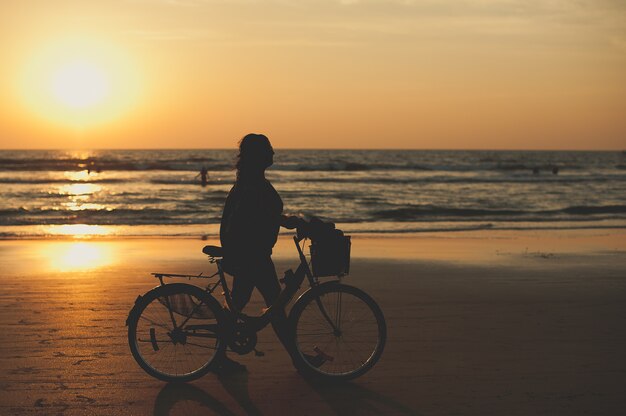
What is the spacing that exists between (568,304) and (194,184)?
4122cm

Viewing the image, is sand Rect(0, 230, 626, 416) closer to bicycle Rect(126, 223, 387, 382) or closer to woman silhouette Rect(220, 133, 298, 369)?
bicycle Rect(126, 223, 387, 382)

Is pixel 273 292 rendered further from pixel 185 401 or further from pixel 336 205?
pixel 336 205

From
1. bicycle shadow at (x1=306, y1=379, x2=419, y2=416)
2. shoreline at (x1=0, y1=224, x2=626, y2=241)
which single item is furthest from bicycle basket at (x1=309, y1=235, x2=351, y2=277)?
shoreline at (x1=0, y1=224, x2=626, y2=241)

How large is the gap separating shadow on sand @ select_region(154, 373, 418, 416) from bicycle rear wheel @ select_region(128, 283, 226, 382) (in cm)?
18

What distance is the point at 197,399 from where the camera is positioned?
5223mm

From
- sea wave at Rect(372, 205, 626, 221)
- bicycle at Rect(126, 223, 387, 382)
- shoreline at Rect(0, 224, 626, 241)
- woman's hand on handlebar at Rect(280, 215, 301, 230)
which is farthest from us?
sea wave at Rect(372, 205, 626, 221)

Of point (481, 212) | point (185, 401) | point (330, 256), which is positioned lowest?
point (185, 401)

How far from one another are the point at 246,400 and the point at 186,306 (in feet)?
2.71

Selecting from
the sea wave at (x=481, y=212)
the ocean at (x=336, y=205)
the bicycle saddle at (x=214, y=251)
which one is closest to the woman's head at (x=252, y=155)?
the bicycle saddle at (x=214, y=251)

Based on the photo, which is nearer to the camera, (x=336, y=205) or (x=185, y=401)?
(x=185, y=401)

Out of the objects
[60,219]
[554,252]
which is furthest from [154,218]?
[554,252]

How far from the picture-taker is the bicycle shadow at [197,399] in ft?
16.3

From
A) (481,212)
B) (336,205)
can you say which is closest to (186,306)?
(481,212)

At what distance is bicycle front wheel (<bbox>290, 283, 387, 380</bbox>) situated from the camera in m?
5.52
